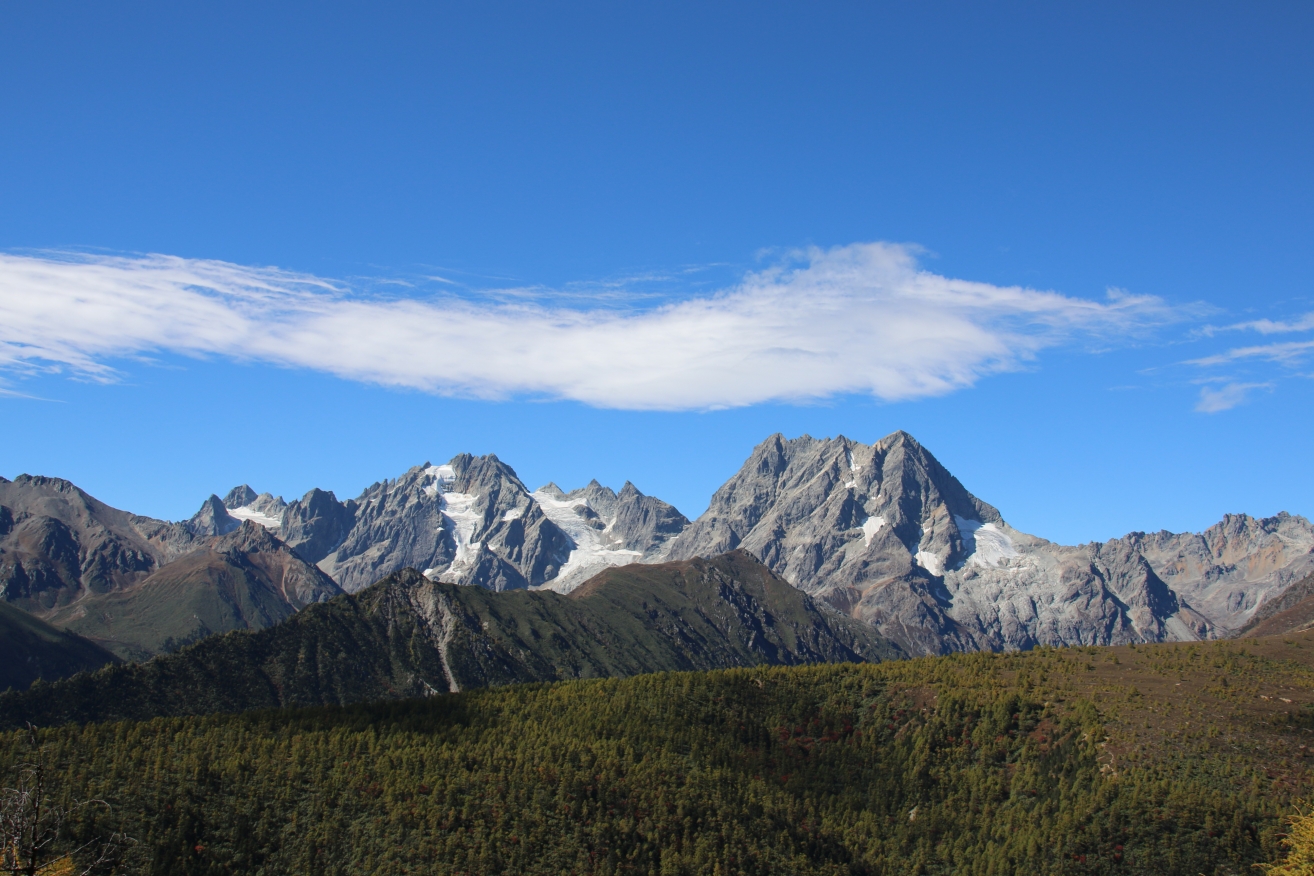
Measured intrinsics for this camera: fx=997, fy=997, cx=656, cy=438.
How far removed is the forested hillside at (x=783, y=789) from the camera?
14812cm

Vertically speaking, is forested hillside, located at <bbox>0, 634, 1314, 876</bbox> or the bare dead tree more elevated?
the bare dead tree

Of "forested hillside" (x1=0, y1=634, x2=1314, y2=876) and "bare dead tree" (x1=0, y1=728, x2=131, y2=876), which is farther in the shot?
"forested hillside" (x1=0, y1=634, x2=1314, y2=876)

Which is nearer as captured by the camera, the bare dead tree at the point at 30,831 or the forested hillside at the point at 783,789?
the bare dead tree at the point at 30,831

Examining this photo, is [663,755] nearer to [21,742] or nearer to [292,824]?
[292,824]

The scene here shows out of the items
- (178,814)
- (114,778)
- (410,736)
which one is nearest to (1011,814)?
(410,736)

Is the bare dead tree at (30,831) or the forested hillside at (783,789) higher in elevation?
the bare dead tree at (30,831)

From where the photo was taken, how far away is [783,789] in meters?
182

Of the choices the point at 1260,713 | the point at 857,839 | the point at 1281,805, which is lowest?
the point at 857,839

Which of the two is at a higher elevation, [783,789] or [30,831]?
[30,831]

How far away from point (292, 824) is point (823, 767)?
310ft

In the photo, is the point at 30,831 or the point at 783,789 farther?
the point at 783,789

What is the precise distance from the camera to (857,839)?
167 m

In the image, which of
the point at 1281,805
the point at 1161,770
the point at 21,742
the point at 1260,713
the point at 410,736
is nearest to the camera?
the point at 1281,805

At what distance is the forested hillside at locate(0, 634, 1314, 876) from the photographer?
148m
